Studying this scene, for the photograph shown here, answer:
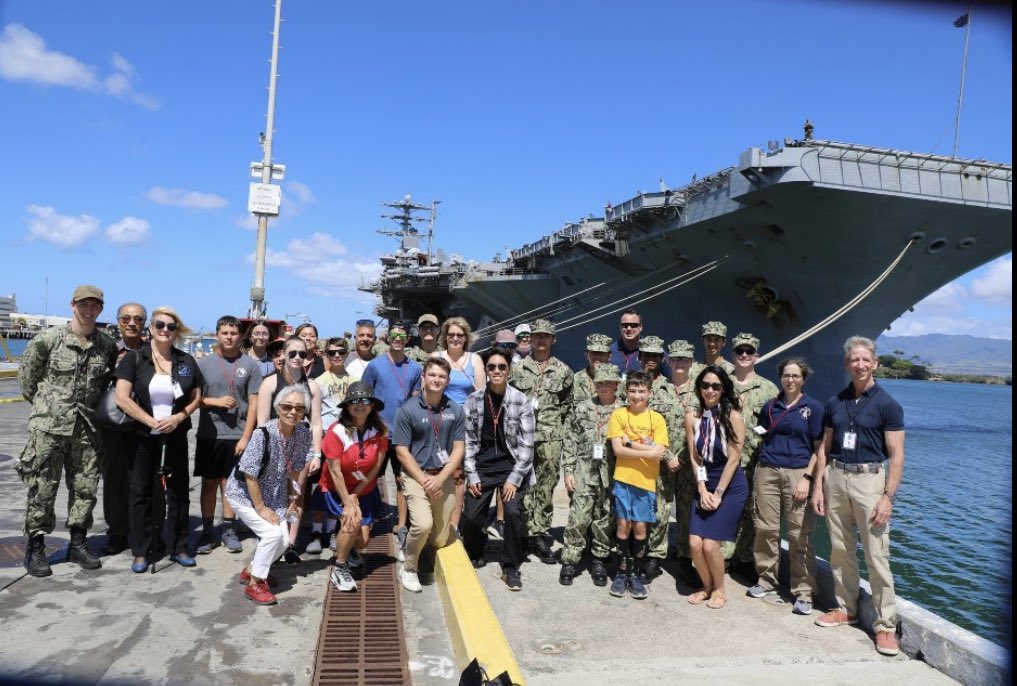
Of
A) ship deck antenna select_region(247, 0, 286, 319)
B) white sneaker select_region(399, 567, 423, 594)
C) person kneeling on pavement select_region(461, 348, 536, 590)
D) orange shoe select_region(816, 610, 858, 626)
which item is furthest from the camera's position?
ship deck antenna select_region(247, 0, 286, 319)

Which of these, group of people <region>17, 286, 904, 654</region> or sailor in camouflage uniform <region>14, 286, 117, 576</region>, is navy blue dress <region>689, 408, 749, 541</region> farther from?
sailor in camouflage uniform <region>14, 286, 117, 576</region>

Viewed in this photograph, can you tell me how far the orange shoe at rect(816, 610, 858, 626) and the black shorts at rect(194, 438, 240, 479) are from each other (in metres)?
3.98

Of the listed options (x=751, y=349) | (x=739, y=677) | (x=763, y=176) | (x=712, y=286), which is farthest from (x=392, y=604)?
(x=712, y=286)

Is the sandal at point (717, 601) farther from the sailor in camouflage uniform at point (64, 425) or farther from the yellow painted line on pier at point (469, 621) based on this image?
the sailor in camouflage uniform at point (64, 425)

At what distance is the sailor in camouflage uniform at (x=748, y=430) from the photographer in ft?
15.6

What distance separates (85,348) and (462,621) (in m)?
2.96

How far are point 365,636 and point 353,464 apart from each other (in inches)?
44.4

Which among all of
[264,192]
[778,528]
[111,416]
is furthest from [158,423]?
[264,192]

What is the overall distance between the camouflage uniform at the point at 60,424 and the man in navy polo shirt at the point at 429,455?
1.97 meters

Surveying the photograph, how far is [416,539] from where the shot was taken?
4.27 metres

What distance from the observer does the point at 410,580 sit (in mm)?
4230

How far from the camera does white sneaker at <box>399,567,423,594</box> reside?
419 centimetres

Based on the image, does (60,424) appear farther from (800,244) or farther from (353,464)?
(800,244)

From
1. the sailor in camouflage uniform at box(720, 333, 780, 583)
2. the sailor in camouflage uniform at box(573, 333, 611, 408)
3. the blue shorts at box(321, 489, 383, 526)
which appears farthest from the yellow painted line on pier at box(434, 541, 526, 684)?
the sailor in camouflage uniform at box(720, 333, 780, 583)
